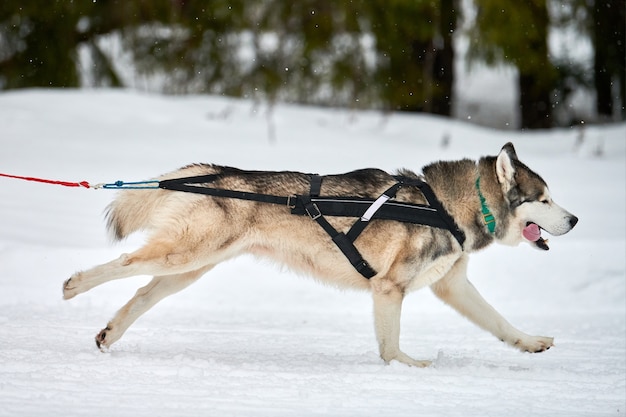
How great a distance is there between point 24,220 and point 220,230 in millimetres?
4401

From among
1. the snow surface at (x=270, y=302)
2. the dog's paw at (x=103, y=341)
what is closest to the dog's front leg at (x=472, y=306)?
the snow surface at (x=270, y=302)

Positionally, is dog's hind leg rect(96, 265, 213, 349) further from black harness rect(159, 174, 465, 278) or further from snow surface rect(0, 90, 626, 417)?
black harness rect(159, 174, 465, 278)

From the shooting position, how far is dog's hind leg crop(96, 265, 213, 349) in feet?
17.5

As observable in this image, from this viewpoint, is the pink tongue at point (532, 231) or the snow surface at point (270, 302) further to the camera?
the pink tongue at point (532, 231)

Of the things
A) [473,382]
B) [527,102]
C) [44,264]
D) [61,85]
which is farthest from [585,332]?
[61,85]

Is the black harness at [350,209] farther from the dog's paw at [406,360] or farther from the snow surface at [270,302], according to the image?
the snow surface at [270,302]

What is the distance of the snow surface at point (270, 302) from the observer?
447 centimetres

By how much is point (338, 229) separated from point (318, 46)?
460 inches

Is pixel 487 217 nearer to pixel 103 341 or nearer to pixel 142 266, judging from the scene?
pixel 142 266

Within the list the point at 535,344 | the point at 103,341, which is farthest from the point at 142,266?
the point at 535,344

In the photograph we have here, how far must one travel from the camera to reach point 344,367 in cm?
524

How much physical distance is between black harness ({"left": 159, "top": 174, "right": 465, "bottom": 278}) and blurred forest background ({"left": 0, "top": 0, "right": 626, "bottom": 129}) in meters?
10.6

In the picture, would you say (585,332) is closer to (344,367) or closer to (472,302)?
(472,302)

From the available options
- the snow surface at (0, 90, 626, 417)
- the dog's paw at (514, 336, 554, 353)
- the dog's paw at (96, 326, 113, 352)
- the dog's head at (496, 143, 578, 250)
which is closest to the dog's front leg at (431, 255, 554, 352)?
the dog's paw at (514, 336, 554, 353)
